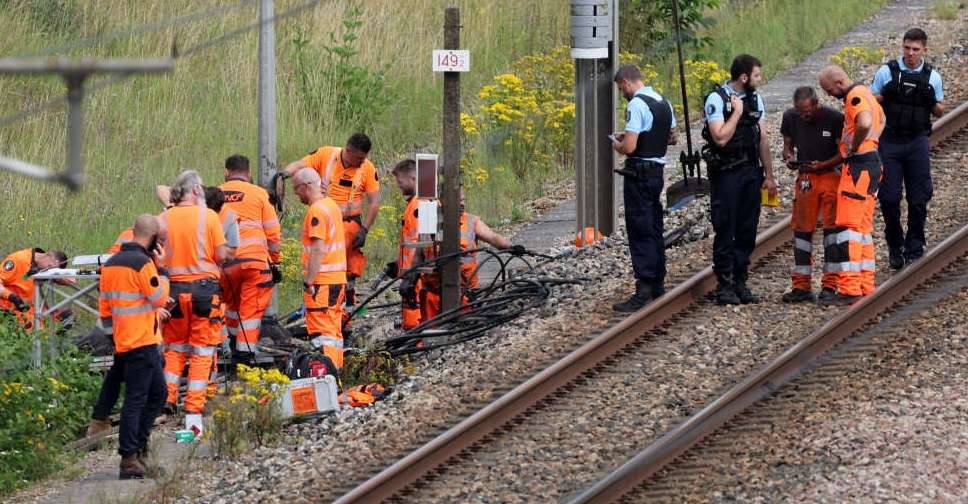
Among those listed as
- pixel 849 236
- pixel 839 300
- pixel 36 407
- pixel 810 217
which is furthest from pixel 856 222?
pixel 36 407

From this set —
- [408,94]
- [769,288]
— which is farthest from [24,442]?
[408,94]

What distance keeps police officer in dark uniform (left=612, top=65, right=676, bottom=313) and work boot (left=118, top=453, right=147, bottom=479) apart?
3.76 metres

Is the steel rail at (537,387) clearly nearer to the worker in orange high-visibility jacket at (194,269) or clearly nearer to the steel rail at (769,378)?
the steel rail at (769,378)

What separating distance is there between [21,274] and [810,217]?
268 inches

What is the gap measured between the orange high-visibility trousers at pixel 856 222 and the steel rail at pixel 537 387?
3.85 ft

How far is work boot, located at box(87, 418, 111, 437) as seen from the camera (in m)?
11.8

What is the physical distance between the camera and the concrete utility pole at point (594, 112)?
1486 cm

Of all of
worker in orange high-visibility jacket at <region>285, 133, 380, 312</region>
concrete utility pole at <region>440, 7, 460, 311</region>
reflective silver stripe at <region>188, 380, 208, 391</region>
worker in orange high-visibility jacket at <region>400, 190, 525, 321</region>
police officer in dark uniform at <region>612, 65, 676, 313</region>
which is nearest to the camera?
reflective silver stripe at <region>188, 380, 208, 391</region>

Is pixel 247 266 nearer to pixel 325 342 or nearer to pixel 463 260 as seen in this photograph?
pixel 325 342

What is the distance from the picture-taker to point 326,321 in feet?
40.9

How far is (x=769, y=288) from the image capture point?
12.9 meters

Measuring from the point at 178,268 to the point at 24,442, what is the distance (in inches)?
63.0

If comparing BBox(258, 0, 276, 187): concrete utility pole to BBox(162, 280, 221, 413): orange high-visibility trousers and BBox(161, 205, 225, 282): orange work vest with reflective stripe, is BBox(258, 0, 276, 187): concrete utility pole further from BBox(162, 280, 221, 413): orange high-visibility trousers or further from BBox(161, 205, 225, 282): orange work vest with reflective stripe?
BBox(162, 280, 221, 413): orange high-visibility trousers

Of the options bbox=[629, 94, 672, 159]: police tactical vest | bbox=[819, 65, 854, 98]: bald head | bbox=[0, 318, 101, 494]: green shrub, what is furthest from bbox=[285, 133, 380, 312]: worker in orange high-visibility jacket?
bbox=[819, 65, 854, 98]: bald head
